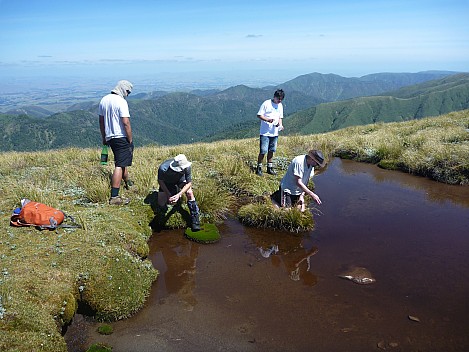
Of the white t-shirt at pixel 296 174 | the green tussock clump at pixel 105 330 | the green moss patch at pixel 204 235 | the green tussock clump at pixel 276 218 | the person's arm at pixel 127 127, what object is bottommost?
the green tussock clump at pixel 105 330

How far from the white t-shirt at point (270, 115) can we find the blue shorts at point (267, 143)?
0.43ft

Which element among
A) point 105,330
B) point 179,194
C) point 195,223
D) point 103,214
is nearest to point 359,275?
point 195,223

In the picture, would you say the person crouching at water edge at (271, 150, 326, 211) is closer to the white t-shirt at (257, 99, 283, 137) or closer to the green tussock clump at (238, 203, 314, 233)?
the green tussock clump at (238, 203, 314, 233)

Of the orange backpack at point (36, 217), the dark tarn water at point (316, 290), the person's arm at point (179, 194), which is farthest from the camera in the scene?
the person's arm at point (179, 194)

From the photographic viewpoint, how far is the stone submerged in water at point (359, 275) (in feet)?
16.5

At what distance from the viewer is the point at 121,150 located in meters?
7.25

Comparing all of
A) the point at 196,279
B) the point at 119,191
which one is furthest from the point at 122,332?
the point at 119,191

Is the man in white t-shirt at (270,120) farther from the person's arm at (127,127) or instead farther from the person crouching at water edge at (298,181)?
the person's arm at (127,127)

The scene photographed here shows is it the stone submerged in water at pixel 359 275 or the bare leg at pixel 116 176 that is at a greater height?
the bare leg at pixel 116 176

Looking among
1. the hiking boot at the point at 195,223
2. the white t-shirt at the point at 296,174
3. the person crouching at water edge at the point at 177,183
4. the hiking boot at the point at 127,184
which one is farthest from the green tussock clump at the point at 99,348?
the hiking boot at the point at 127,184

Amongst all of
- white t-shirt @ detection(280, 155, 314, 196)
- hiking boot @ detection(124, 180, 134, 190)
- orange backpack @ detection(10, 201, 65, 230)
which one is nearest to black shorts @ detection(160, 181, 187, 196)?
hiking boot @ detection(124, 180, 134, 190)

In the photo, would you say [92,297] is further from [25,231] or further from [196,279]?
[25,231]

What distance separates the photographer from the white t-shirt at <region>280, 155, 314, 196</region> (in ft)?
22.7

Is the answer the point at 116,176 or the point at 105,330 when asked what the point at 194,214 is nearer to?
the point at 116,176
